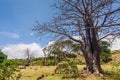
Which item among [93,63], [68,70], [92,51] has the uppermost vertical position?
[92,51]

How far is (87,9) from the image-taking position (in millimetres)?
17391

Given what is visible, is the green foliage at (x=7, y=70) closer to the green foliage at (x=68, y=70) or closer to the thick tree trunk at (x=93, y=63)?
the green foliage at (x=68, y=70)

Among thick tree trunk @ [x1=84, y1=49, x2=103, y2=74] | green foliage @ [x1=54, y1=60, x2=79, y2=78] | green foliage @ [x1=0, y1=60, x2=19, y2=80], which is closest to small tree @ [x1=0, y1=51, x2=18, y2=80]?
green foliage @ [x1=0, y1=60, x2=19, y2=80]

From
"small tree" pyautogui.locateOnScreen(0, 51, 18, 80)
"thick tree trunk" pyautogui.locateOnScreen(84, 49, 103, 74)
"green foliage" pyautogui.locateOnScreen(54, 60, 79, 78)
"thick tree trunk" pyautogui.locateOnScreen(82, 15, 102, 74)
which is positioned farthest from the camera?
"thick tree trunk" pyautogui.locateOnScreen(82, 15, 102, 74)

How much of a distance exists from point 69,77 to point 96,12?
5395mm

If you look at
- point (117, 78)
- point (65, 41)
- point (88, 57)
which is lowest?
point (117, 78)

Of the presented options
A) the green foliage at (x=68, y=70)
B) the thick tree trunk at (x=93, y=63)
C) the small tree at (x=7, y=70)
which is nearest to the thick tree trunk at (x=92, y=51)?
the thick tree trunk at (x=93, y=63)

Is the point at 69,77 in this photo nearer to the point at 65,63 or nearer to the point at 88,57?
the point at 65,63

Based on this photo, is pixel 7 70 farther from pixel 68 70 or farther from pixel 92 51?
pixel 92 51

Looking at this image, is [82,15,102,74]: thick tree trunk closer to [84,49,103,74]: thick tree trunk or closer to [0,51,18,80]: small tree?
[84,49,103,74]: thick tree trunk

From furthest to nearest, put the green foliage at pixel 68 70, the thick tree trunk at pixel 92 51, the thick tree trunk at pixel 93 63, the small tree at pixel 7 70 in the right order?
the thick tree trunk at pixel 92 51, the thick tree trunk at pixel 93 63, the green foliage at pixel 68 70, the small tree at pixel 7 70

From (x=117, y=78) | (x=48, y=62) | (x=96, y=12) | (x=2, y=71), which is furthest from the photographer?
(x=48, y=62)

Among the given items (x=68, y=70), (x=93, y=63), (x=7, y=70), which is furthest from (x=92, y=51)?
(x=7, y=70)

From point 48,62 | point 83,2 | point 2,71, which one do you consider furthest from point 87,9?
point 48,62
